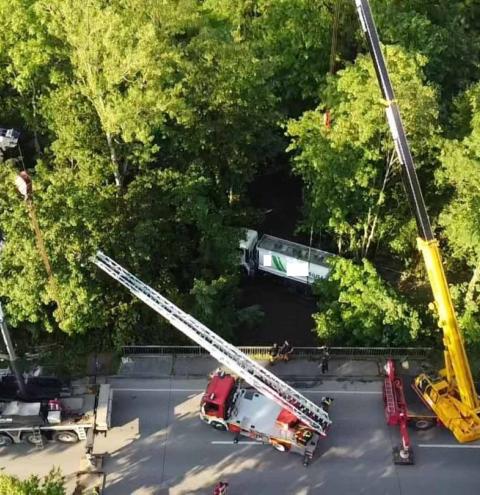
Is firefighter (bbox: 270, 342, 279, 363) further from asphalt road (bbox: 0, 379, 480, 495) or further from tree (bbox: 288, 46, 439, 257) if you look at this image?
tree (bbox: 288, 46, 439, 257)

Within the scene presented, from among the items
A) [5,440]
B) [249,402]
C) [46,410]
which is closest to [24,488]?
[46,410]

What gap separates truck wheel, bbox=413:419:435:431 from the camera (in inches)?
1081

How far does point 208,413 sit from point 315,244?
13.8 metres

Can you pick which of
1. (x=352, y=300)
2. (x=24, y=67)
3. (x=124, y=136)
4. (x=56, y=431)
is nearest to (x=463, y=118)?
(x=352, y=300)

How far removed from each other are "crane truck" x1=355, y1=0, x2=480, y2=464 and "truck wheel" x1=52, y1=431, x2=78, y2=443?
12777 millimetres

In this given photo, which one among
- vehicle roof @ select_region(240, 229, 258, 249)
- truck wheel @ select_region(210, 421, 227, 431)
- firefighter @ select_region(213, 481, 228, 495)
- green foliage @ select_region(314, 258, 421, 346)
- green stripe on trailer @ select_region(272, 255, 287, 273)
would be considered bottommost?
firefighter @ select_region(213, 481, 228, 495)

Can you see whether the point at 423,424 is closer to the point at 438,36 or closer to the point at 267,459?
the point at 267,459

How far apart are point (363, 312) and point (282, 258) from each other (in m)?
6.41

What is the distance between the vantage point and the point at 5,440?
26.9 metres

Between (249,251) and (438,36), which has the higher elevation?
(438,36)

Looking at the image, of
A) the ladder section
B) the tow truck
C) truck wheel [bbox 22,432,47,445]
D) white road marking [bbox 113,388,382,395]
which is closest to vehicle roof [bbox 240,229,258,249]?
the ladder section

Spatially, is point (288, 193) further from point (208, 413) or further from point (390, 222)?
point (208, 413)

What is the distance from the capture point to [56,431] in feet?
87.9

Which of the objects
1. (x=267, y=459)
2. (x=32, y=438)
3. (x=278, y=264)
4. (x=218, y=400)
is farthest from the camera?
(x=278, y=264)
